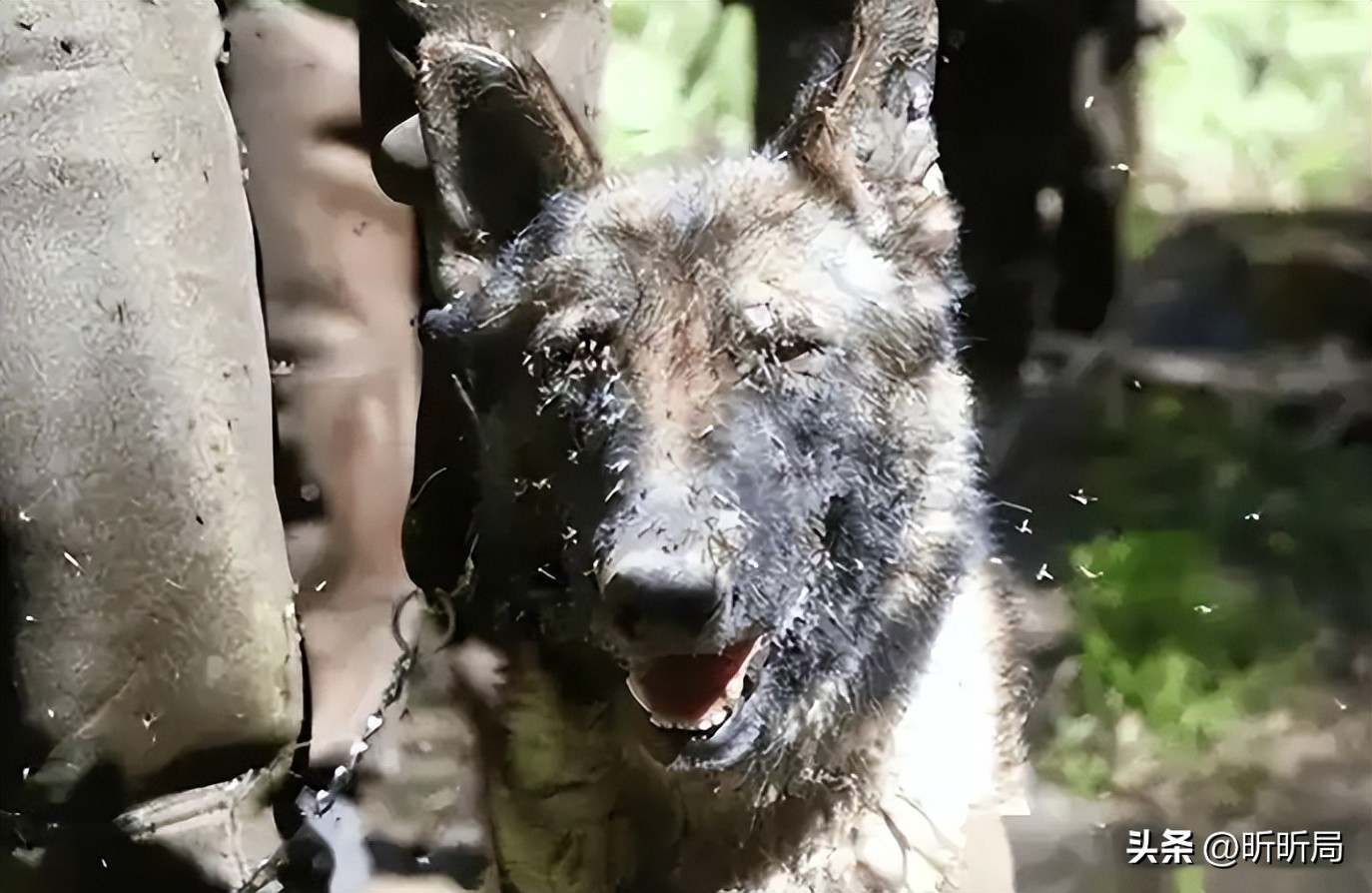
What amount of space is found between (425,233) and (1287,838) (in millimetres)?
819

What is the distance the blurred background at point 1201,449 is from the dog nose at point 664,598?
28cm

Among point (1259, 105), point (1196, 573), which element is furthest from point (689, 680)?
point (1259, 105)

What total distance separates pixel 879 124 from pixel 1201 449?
351 millimetres

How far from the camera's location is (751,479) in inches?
31.3

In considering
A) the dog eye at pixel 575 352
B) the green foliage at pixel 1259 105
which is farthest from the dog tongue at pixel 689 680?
the green foliage at pixel 1259 105

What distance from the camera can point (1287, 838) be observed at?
36.9 inches

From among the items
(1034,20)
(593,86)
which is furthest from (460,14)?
(1034,20)

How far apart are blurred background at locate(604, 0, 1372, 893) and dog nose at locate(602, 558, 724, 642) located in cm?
28

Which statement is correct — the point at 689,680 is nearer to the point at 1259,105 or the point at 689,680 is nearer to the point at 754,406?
the point at 754,406

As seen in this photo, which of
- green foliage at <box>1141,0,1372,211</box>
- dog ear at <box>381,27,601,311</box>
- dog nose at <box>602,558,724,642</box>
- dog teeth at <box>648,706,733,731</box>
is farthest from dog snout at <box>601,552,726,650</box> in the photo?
green foliage at <box>1141,0,1372,211</box>

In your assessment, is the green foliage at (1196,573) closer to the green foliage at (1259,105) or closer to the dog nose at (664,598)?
the green foliage at (1259,105)

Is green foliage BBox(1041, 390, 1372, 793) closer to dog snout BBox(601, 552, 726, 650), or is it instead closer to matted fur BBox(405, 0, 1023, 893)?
matted fur BBox(405, 0, 1023, 893)

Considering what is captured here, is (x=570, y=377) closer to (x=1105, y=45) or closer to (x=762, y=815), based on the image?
(x=762, y=815)

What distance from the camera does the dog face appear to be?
81cm
